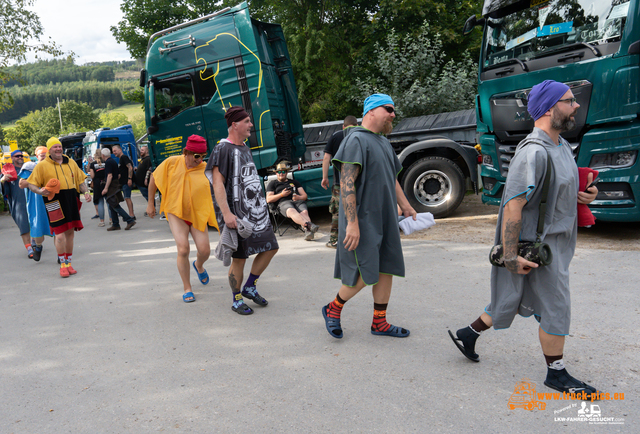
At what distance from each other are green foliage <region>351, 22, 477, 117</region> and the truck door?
215 inches

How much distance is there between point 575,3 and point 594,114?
1442 millimetres

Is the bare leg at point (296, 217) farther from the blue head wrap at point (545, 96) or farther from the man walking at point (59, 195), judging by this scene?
the blue head wrap at point (545, 96)

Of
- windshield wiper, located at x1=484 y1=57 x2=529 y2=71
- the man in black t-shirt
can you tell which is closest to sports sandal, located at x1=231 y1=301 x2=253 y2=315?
windshield wiper, located at x1=484 y1=57 x2=529 y2=71

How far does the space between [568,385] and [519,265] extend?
2.46 feet

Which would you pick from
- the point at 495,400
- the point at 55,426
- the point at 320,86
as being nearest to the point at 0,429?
the point at 55,426

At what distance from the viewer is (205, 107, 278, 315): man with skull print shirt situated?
13.6 feet

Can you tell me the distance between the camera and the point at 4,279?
6488 mm

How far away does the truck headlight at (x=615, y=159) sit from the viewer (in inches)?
220

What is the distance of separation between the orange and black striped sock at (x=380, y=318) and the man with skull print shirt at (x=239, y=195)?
3.86ft

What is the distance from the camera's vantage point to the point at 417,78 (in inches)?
506

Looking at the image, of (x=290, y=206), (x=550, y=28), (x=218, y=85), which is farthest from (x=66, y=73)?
(x=550, y=28)

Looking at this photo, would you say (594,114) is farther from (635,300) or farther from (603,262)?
(635,300)

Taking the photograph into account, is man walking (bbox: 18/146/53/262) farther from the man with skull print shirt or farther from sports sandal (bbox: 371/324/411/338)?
sports sandal (bbox: 371/324/411/338)

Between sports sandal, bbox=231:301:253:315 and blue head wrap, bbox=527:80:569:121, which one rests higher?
blue head wrap, bbox=527:80:569:121
